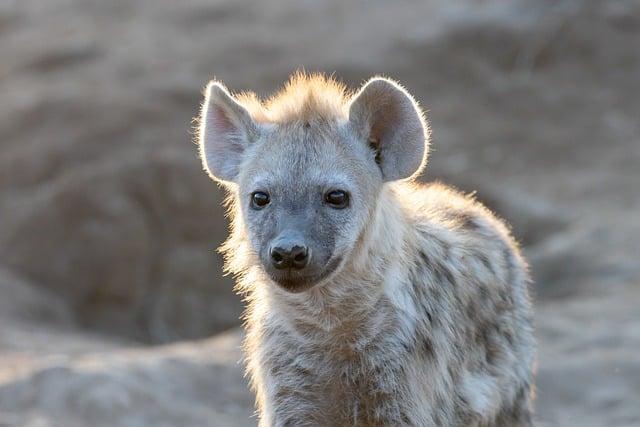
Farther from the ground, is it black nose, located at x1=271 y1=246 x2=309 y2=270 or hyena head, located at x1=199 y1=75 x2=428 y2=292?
hyena head, located at x1=199 y1=75 x2=428 y2=292

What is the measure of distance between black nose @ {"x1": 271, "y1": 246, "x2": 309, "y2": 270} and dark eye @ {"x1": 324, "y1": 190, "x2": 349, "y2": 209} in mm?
191

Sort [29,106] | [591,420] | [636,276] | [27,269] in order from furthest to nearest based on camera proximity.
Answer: [29,106]
[27,269]
[636,276]
[591,420]

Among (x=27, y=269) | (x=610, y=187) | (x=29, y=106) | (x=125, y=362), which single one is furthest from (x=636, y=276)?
(x=29, y=106)

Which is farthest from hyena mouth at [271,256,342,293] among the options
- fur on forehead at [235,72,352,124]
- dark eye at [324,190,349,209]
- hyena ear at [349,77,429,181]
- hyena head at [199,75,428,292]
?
fur on forehead at [235,72,352,124]

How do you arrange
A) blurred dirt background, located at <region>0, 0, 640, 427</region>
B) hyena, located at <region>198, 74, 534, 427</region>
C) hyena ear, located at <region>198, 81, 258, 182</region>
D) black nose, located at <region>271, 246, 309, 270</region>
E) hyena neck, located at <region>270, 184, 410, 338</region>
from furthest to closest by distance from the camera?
1. blurred dirt background, located at <region>0, 0, 640, 427</region>
2. hyena ear, located at <region>198, 81, 258, 182</region>
3. hyena neck, located at <region>270, 184, 410, 338</region>
4. hyena, located at <region>198, 74, 534, 427</region>
5. black nose, located at <region>271, 246, 309, 270</region>

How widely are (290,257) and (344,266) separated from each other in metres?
Result: 0.27

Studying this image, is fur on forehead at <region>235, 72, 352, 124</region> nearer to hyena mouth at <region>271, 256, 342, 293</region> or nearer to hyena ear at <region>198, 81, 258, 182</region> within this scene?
hyena ear at <region>198, 81, 258, 182</region>

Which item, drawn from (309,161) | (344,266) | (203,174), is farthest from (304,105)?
(203,174)

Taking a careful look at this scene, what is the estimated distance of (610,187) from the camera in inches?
275

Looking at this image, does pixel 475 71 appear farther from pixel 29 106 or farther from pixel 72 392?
pixel 72 392

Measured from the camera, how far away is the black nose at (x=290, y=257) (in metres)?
2.99

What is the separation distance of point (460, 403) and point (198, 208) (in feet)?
13.2

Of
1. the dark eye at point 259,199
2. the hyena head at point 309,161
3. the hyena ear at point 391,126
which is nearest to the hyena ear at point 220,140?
the hyena head at point 309,161

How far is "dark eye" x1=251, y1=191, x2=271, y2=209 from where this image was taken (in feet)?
10.4
